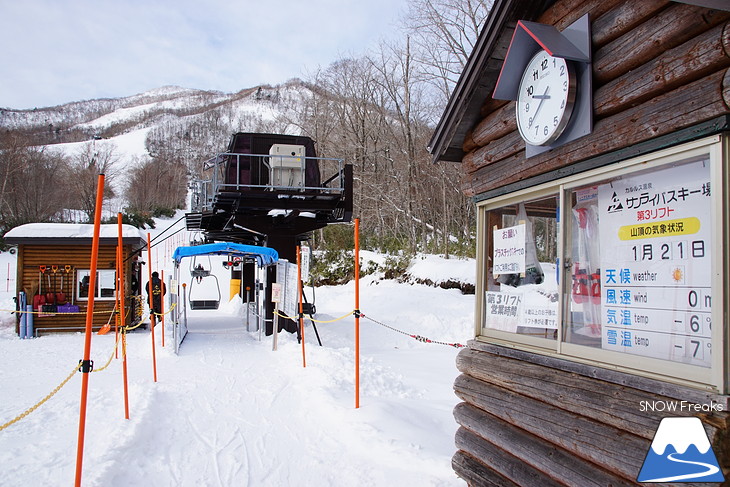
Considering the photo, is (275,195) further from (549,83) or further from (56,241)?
(549,83)

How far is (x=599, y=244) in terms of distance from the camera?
143 inches

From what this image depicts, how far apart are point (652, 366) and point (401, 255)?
2199cm

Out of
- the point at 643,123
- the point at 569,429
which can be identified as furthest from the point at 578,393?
the point at 643,123

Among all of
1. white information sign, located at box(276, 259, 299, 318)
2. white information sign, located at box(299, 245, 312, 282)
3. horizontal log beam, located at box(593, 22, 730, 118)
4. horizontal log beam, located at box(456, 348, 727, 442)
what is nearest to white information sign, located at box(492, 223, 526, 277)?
horizontal log beam, located at box(456, 348, 727, 442)

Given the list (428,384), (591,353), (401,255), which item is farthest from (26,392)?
(401,255)

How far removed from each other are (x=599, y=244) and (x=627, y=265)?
0.30m

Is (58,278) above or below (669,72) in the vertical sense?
below

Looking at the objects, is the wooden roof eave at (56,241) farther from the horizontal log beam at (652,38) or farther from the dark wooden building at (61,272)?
the horizontal log beam at (652,38)

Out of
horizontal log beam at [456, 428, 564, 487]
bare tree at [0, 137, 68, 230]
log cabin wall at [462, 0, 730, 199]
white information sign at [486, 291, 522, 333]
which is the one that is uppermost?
bare tree at [0, 137, 68, 230]

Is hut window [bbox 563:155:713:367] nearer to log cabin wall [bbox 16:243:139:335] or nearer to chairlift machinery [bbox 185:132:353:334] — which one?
chairlift machinery [bbox 185:132:353:334]

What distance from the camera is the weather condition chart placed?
286cm

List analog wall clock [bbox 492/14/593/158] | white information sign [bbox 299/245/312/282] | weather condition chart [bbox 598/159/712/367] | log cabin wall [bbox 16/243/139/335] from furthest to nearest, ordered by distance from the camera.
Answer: log cabin wall [bbox 16/243/139/335] → white information sign [bbox 299/245/312/282] → analog wall clock [bbox 492/14/593/158] → weather condition chart [bbox 598/159/712/367]

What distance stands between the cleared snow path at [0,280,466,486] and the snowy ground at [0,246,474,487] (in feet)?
0.06

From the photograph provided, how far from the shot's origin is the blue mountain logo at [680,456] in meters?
2.59
